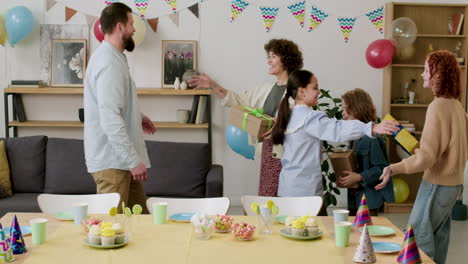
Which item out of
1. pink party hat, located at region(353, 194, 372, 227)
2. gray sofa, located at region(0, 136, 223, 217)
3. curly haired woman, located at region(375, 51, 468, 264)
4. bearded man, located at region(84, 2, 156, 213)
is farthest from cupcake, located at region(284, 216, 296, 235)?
gray sofa, located at region(0, 136, 223, 217)

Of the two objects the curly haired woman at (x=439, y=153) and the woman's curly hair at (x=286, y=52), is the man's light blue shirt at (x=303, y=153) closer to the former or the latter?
the curly haired woman at (x=439, y=153)

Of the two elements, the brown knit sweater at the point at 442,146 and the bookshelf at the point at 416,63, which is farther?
the bookshelf at the point at 416,63

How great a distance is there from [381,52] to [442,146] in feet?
9.23

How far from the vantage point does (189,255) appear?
232cm

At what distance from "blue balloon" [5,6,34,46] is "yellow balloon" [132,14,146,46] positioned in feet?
3.24

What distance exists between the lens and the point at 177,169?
498 cm

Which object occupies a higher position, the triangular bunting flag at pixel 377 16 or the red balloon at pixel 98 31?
the triangular bunting flag at pixel 377 16

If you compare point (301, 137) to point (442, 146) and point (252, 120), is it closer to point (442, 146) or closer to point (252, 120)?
point (252, 120)

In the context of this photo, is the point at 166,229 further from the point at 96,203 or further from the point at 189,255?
the point at 96,203

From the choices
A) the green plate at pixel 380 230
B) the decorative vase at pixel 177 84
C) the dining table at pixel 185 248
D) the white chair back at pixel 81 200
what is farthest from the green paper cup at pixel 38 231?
the decorative vase at pixel 177 84

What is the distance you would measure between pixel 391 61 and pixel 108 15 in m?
3.44

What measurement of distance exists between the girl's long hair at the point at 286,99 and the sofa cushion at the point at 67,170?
2.05 m

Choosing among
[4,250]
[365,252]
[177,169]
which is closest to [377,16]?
[177,169]

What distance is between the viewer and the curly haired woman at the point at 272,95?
3.75m
